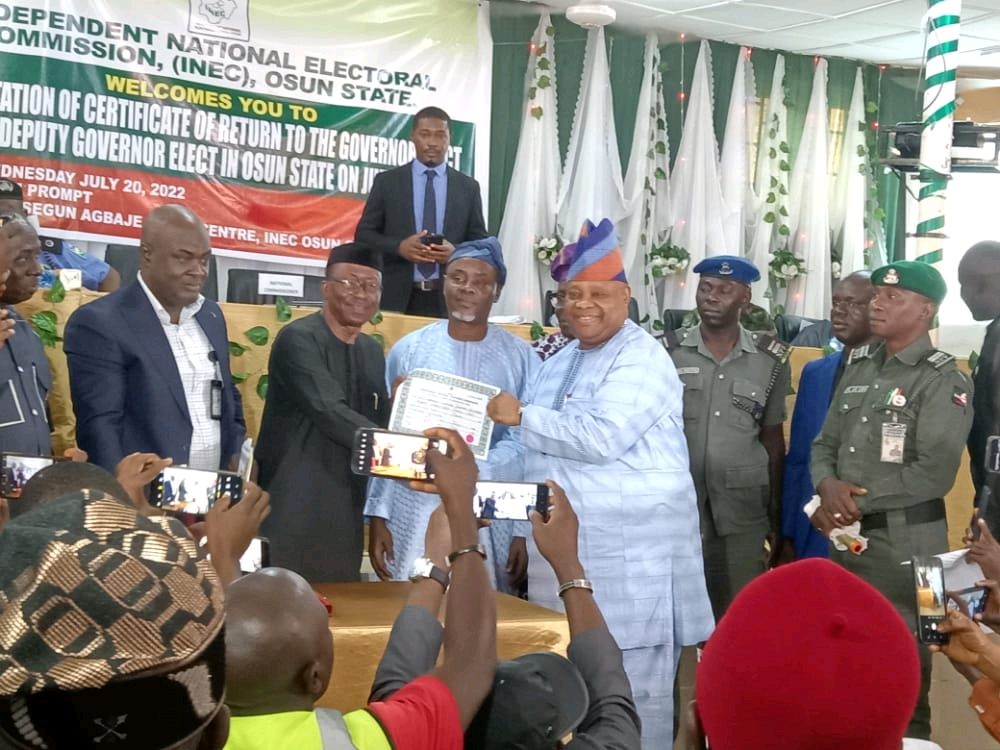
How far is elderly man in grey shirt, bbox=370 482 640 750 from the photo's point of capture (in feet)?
6.32

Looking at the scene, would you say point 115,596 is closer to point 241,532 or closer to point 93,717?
point 93,717

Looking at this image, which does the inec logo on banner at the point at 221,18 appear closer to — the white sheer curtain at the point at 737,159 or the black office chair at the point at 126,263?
the black office chair at the point at 126,263

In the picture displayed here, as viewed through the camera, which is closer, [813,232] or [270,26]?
[270,26]

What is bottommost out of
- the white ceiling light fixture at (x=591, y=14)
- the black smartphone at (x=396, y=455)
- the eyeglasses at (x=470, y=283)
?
the black smartphone at (x=396, y=455)

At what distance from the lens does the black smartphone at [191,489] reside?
2.83 m

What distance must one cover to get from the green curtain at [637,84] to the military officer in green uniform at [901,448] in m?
5.23

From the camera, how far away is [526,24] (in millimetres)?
9312

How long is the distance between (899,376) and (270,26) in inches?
207

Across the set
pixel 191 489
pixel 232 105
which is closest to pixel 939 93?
pixel 232 105

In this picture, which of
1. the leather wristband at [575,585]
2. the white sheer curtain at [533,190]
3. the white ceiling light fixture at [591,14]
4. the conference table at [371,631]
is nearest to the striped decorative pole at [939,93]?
the white ceiling light fixture at [591,14]

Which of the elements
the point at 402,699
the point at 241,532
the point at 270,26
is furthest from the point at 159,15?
the point at 402,699

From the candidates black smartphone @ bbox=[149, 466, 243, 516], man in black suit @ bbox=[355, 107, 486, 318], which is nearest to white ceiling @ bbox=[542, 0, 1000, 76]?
man in black suit @ bbox=[355, 107, 486, 318]

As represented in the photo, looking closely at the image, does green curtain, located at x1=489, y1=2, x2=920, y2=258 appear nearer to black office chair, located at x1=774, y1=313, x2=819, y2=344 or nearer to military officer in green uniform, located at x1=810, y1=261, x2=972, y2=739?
black office chair, located at x1=774, y1=313, x2=819, y2=344

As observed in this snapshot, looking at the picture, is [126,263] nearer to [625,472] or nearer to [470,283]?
[470,283]
